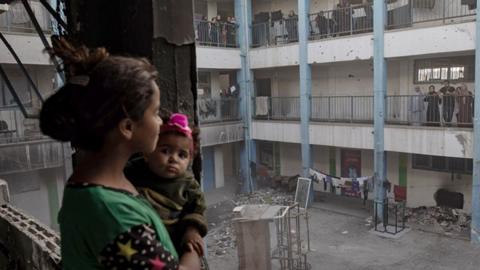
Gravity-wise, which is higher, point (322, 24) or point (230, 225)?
point (322, 24)

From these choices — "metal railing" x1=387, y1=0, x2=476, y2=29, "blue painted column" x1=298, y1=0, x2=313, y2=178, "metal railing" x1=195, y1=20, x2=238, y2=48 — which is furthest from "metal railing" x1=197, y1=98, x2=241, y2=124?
"metal railing" x1=387, y1=0, x2=476, y2=29

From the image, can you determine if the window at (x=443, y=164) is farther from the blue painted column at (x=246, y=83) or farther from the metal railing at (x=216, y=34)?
the metal railing at (x=216, y=34)

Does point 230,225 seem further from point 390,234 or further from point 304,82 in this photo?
point 304,82

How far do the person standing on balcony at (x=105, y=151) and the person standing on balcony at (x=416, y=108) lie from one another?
473 inches

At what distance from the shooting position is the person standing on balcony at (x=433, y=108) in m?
11.6

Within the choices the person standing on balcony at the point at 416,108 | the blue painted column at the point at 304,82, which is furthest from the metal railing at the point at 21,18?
the person standing on balcony at the point at 416,108

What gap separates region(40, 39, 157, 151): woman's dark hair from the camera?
972mm

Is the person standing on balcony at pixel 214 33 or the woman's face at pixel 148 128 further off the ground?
the person standing on balcony at pixel 214 33

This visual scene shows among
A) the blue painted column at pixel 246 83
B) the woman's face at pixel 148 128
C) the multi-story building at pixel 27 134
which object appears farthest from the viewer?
the blue painted column at pixel 246 83

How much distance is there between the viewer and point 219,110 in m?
15.8

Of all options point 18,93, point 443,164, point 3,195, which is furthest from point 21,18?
point 443,164

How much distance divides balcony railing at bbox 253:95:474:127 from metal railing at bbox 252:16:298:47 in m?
2.02

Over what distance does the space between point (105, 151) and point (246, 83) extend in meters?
15.2

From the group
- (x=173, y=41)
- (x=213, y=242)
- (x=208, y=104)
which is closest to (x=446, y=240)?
(x=213, y=242)
